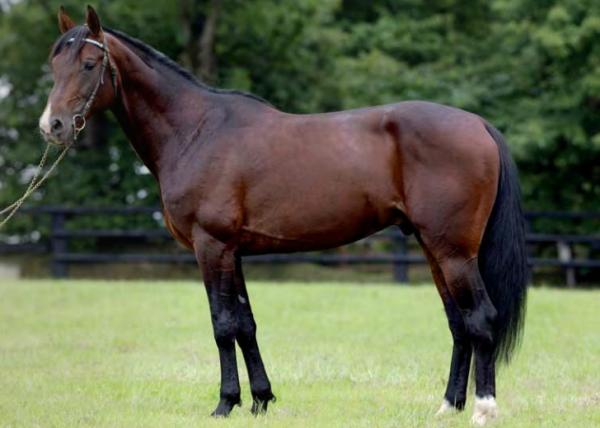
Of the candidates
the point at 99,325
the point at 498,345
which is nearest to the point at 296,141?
the point at 498,345

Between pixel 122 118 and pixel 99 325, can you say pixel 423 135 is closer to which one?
pixel 122 118

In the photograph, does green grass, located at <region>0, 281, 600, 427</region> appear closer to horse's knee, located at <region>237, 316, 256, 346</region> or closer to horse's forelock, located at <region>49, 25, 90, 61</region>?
horse's knee, located at <region>237, 316, 256, 346</region>

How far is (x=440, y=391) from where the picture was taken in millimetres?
6855

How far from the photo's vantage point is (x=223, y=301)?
6.02m

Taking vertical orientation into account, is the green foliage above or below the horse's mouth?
below

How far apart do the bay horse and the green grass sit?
0.51 m

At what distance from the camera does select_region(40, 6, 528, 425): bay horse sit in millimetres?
5734

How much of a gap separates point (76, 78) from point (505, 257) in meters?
2.90

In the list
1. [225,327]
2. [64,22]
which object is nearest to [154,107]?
[64,22]

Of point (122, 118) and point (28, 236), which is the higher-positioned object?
point (122, 118)

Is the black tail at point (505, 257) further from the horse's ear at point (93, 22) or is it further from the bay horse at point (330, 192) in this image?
the horse's ear at point (93, 22)

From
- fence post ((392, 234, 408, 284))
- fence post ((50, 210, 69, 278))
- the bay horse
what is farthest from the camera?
fence post ((50, 210, 69, 278))

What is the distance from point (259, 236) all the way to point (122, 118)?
4.20 ft

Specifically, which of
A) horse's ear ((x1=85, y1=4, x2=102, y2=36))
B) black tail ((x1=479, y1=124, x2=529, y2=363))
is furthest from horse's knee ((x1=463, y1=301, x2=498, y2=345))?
horse's ear ((x1=85, y1=4, x2=102, y2=36))
